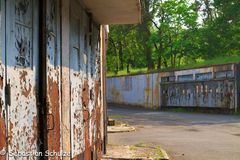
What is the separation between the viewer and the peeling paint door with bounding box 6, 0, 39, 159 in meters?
3.73

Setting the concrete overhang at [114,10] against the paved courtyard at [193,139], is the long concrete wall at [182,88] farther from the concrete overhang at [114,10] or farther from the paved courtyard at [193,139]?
the concrete overhang at [114,10]

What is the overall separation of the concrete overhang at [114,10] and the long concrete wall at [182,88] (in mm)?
18291

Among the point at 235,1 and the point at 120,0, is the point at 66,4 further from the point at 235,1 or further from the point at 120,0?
the point at 235,1

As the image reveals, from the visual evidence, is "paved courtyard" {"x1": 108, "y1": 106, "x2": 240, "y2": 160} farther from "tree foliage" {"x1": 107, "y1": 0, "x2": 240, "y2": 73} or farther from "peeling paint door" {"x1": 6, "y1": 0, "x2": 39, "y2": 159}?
"tree foliage" {"x1": 107, "y1": 0, "x2": 240, "y2": 73}

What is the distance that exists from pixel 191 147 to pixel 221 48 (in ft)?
93.2

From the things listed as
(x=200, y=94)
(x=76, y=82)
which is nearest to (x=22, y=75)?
(x=76, y=82)

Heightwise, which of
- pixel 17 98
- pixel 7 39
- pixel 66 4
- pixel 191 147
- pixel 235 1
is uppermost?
pixel 235 1

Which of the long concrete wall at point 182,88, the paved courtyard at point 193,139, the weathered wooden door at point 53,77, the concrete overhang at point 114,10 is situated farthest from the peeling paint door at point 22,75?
the long concrete wall at point 182,88

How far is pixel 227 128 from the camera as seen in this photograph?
1652cm

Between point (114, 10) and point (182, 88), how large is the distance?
23699mm

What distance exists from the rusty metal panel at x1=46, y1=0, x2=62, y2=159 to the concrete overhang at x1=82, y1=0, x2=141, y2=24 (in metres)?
1.50

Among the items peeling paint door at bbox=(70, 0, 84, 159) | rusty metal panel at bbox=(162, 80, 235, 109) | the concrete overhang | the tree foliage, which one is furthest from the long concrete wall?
peeling paint door at bbox=(70, 0, 84, 159)

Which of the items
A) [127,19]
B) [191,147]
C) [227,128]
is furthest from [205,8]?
[127,19]

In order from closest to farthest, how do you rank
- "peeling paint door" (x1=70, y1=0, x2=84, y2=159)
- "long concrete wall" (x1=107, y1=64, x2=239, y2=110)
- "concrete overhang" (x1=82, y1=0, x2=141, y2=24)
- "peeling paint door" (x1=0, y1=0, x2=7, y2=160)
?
"peeling paint door" (x1=0, y1=0, x2=7, y2=160), "peeling paint door" (x1=70, y1=0, x2=84, y2=159), "concrete overhang" (x1=82, y1=0, x2=141, y2=24), "long concrete wall" (x1=107, y1=64, x2=239, y2=110)
